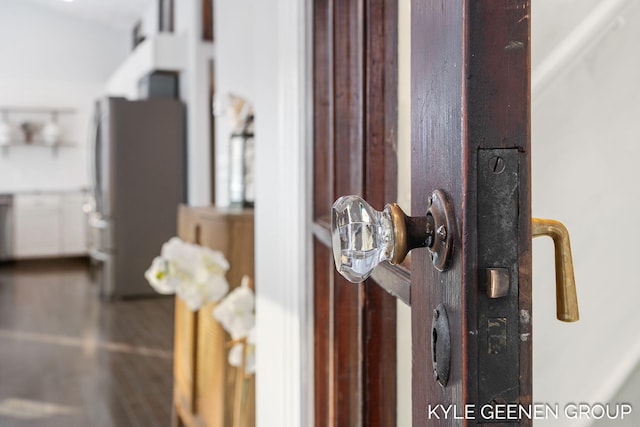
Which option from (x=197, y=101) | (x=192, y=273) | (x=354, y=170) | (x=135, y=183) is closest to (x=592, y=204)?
(x=354, y=170)

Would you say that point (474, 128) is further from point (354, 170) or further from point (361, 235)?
point (354, 170)

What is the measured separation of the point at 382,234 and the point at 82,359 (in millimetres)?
3777

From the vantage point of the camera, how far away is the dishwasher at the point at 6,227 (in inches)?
293

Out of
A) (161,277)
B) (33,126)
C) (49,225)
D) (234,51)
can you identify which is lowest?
(49,225)

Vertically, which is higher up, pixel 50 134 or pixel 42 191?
pixel 50 134

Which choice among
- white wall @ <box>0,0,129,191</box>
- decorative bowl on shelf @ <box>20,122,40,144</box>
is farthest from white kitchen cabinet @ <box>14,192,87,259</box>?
decorative bowl on shelf @ <box>20,122,40,144</box>

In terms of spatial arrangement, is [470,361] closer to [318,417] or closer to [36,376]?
[318,417]

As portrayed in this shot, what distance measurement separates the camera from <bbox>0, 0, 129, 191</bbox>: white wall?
7.91 metres

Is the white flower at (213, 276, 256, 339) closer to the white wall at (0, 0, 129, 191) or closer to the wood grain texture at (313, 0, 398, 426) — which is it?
the wood grain texture at (313, 0, 398, 426)

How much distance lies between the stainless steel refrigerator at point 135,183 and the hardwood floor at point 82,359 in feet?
1.10

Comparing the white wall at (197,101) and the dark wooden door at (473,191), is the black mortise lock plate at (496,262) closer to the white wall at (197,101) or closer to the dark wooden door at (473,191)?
the dark wooden door at (473,191)

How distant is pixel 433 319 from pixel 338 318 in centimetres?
52

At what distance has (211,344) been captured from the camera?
2.13 meters

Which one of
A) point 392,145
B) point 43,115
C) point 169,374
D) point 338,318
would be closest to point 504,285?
point 392,145
